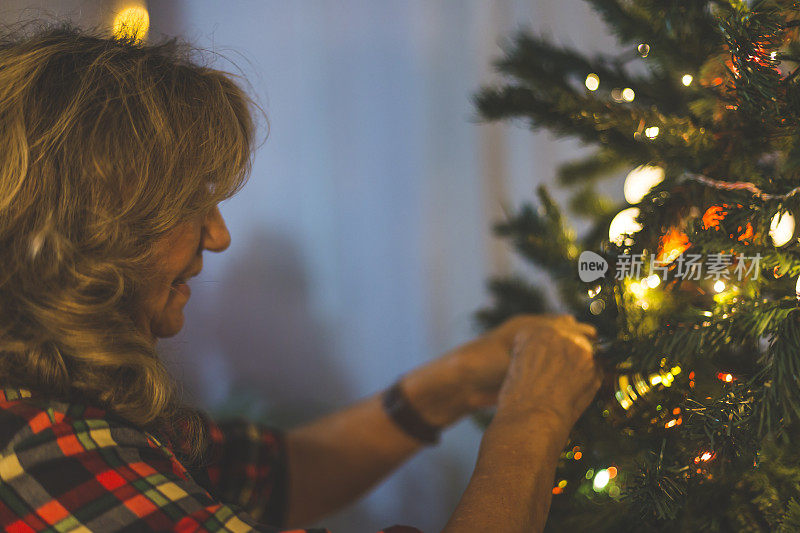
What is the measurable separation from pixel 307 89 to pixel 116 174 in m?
0.96

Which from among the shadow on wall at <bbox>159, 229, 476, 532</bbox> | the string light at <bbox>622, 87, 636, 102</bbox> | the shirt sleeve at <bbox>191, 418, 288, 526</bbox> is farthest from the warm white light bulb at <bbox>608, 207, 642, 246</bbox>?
the shadow on wall at <bbox>159, 229, 476, 532</bbox>

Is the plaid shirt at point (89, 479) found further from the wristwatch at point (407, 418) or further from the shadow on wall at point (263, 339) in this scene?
the shadow on wall at point (263, 339)

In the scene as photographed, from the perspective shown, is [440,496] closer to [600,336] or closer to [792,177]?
[600,336]

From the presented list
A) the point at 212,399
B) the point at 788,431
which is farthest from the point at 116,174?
the point at 212,399

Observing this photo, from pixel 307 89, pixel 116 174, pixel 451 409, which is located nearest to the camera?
pixel 116 174

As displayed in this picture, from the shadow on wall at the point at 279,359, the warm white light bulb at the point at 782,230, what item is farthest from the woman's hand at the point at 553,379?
the shadow on wall at the point at 279,359

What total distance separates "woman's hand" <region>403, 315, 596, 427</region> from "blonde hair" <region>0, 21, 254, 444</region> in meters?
0.42

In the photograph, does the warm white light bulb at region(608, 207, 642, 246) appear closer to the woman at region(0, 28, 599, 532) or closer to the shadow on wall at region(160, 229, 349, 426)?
the woman at region(0, 28, 599, 532)

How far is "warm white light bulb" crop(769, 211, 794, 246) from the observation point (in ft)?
1.50

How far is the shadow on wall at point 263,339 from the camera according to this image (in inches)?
57.4

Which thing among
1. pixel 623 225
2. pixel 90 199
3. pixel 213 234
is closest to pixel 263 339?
pixel 213 234

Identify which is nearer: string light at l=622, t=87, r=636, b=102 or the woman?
the woman

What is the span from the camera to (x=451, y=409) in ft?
3.01

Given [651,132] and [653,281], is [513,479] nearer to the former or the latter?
[653,281]
